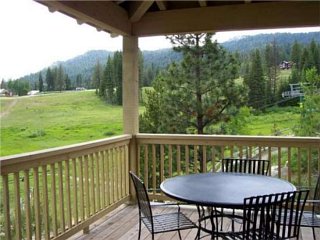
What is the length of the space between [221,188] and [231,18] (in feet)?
9.15

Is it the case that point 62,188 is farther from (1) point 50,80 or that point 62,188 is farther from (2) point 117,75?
(2) point 117,75

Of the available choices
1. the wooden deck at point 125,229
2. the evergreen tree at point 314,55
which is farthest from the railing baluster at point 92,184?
the evergreen tree at point 314,55

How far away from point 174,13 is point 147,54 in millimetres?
2598

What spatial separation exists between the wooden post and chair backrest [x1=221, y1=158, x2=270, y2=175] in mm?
1768

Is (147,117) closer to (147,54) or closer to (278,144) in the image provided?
(147,54)

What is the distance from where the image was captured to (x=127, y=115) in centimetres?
546

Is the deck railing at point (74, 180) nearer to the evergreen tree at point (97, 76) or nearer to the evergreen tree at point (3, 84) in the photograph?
the evergreen tree at point (3, 84)

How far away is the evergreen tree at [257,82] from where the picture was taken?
277 inches

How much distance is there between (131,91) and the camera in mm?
5430

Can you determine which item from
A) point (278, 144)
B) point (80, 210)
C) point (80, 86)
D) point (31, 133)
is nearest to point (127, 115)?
point (80, 86)

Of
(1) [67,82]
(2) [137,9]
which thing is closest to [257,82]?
(2) [137,9]

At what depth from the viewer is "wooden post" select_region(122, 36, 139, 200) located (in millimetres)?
5395

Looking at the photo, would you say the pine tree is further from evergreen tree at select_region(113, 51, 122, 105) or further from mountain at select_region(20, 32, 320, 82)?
evergreen tree at select_region(113, 51, 122, 105)

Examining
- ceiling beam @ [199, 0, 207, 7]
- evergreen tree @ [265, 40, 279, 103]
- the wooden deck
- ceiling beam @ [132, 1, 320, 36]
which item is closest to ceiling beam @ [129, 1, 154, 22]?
ceiling beam @ [132, 1, 320, 36]
